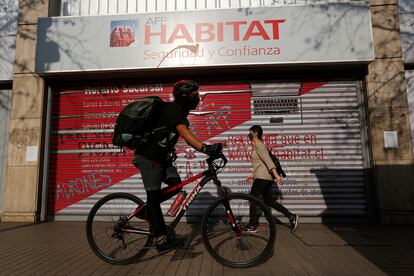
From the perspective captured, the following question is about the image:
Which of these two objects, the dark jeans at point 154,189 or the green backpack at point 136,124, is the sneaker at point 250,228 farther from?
the green backpack at point 136,124

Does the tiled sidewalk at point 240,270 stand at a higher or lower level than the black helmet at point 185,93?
lower

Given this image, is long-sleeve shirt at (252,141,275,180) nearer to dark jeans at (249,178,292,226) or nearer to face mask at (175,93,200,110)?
dark jeans at (249,178,292,226)

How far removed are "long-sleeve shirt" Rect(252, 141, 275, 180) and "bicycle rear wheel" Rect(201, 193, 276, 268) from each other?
197cm

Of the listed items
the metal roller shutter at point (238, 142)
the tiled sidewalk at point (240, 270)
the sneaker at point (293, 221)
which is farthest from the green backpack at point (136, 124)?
the metal roller shutter at point (238, 142)

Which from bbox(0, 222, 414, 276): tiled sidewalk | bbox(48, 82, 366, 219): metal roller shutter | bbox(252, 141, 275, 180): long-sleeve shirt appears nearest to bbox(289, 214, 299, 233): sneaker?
bbox(0, 222, 414, 276): tiled sidewalk

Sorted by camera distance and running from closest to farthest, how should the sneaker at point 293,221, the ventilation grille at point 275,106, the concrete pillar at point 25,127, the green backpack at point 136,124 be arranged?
1. the green backpack at point 136,124
2. the sneaker at point 293,221
3. the concrete pillar at point 25,127
4. the ventilation grille at point 275,106

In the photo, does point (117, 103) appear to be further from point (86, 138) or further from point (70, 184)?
point (70, 184)

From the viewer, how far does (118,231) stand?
10.8ft

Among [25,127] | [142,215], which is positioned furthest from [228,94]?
[25,127]

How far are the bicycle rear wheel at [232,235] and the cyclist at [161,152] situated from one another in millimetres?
446

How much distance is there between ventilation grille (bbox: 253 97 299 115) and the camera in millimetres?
6586

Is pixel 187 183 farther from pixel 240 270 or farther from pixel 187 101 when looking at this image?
pixel 240 270

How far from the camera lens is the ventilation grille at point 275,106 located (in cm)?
659

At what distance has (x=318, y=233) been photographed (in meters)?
5.12
